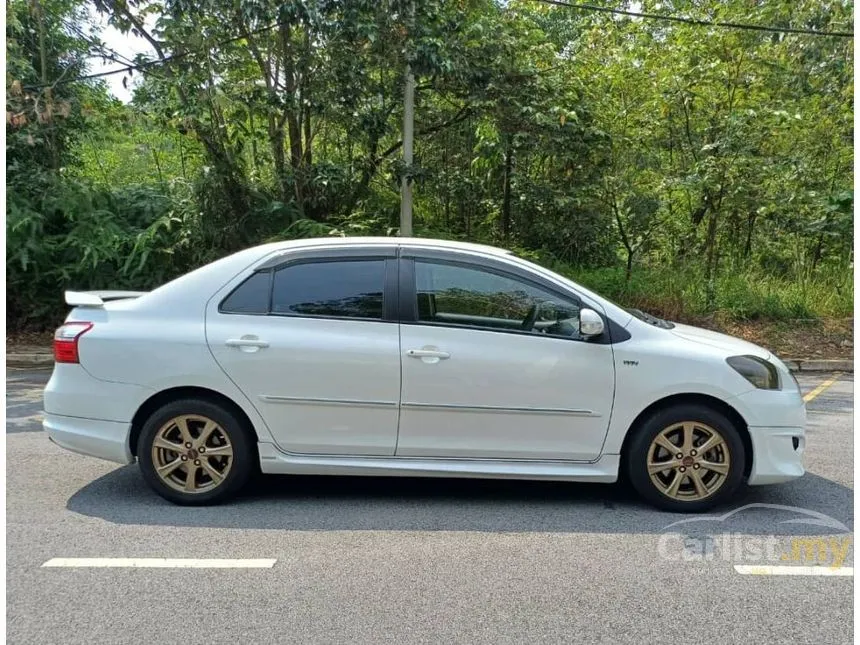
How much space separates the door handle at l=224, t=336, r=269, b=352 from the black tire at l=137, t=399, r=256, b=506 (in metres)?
0.40

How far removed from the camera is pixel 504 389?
407 centimetres

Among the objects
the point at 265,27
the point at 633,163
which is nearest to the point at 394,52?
the point at 265,27

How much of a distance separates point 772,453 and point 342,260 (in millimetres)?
2915

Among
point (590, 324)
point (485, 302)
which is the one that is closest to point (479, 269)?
point (485, 302)

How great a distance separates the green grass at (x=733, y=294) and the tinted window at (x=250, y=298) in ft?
28.3

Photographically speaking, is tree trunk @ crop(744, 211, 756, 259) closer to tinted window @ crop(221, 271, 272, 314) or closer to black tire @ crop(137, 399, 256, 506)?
tinted window @ crop(221, 271, 272, 314)

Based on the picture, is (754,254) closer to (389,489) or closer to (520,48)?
(520,48)

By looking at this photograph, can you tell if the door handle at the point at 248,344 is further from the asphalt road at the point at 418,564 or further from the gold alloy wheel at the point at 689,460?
the gold alloy wheel at the point at 689,460


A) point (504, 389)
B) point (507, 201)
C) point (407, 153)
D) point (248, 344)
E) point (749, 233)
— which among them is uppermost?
point (407, 153)

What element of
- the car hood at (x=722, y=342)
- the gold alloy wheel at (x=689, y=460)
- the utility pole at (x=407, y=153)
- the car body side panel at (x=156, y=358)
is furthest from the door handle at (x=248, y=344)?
the utility pole at (x=407, y=153)

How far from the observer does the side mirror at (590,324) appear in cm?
404

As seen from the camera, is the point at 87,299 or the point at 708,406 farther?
the point at 87,299

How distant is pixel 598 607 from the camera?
307 cm

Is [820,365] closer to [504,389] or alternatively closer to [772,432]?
[772,432]
